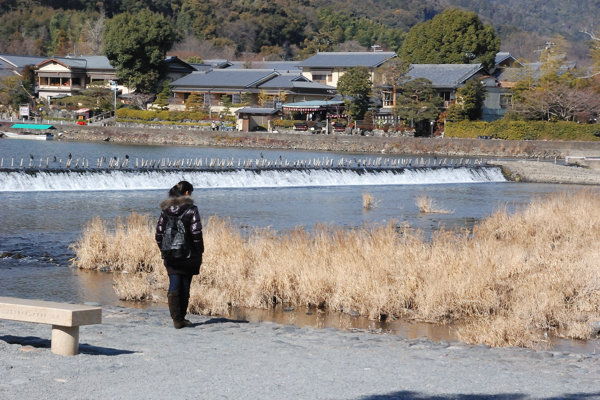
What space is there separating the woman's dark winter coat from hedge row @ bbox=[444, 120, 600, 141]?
1860 inches

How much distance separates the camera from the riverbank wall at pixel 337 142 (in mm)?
50844

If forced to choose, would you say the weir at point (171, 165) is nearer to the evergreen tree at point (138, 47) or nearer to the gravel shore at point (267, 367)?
the gravel shore at point (267, 367)

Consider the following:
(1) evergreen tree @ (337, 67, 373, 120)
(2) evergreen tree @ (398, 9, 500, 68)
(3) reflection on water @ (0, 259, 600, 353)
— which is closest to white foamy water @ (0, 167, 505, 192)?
(3) reflection on water @ (0, 259, 600, 353)

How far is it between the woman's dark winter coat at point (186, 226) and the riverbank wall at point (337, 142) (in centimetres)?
4496

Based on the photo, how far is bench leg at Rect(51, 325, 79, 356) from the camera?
6.67 metres

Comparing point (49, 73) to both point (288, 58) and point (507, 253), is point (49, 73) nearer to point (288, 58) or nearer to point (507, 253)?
point (288, 58)

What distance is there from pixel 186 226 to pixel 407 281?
3.82 metres

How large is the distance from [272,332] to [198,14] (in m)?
106

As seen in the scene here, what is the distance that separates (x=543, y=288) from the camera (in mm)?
10508

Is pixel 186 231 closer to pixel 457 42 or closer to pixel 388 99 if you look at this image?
pixel 388 99

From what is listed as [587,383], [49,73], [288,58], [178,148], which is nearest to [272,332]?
[587,383]

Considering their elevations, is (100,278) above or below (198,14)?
below

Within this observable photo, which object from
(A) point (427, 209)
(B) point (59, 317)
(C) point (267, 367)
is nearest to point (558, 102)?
(A) point (427, 209)

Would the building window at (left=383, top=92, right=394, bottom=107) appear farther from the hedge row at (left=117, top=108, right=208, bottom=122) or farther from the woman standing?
the woman standing
